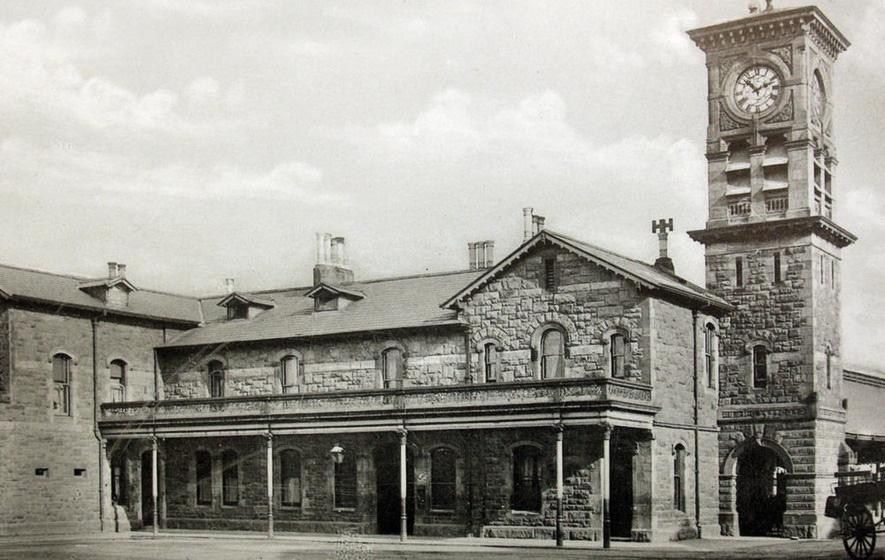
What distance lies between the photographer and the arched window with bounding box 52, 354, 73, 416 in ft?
124

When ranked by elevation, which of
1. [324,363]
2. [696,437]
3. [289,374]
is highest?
[324,363]

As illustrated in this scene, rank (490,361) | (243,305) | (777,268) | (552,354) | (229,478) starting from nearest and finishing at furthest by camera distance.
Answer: (552,354)
(490,361)
(777,268)
(229,478)
(243,305)

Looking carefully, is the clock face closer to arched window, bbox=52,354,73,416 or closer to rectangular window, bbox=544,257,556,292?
rectangular window, bbox=544,257,556,292

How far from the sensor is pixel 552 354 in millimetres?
34156

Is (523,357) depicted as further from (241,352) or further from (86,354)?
(86,354)

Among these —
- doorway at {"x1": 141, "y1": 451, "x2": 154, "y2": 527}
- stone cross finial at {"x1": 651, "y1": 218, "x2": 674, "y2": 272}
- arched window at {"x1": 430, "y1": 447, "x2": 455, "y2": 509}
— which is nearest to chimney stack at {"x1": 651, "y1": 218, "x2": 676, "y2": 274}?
stone cross finial at {"x1": 651, "y1": 218, "x2": 674, "y2": 272}

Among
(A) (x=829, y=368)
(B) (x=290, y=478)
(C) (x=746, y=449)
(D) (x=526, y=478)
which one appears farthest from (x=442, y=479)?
(A) (x=829, y=368)

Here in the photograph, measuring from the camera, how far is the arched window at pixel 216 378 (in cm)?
4081

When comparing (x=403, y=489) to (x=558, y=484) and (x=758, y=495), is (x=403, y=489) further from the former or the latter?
(x=758, y=495)

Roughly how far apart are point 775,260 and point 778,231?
873 mm

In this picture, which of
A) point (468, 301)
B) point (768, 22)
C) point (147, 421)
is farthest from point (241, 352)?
point (768, 22)

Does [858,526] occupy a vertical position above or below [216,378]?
below

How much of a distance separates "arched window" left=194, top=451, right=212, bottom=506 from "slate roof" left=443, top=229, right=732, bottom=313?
9661 millimetres

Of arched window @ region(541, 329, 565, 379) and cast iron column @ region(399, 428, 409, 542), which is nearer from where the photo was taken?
cast iron column @ region(399, 428, 409, 542)
